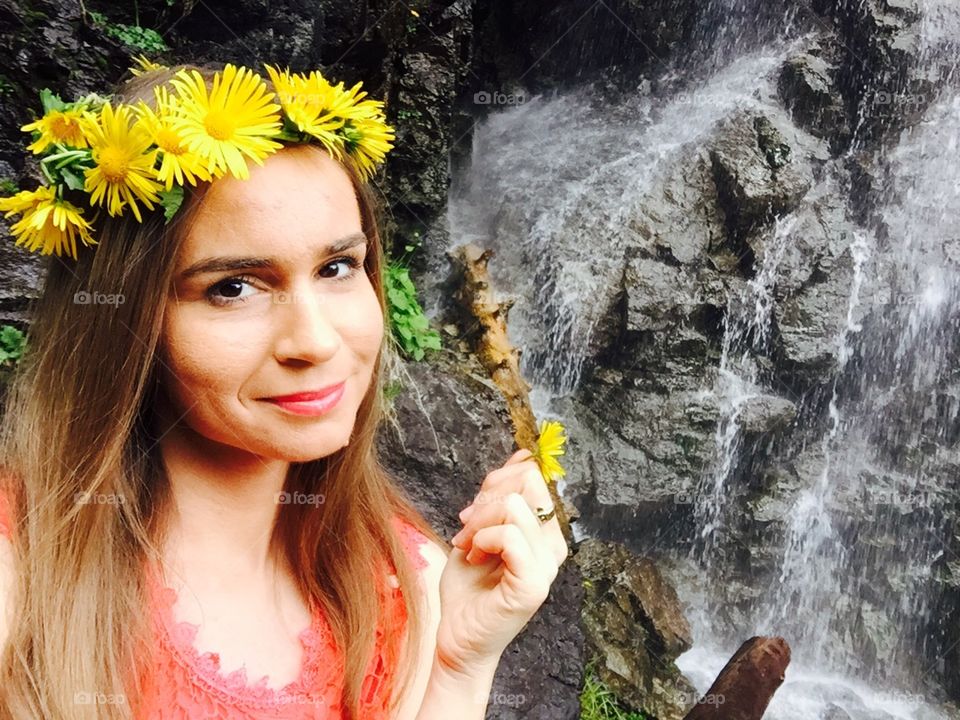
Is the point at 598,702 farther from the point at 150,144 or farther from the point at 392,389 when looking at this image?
the point at 150,144

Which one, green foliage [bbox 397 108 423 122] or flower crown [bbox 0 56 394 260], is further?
green foliage [bbox 397 108 423 122]

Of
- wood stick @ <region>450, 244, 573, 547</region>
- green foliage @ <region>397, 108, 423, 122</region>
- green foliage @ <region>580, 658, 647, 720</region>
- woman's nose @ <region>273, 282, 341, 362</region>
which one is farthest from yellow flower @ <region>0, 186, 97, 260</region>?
green foliage @ <region>397, 108, 423, 122</region>

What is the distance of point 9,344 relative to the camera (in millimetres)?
3322

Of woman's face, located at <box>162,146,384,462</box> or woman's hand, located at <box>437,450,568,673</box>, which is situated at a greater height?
woman's face, located at <box>162,146,384,462</box>

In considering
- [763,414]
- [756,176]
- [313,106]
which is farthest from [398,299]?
[756,176]

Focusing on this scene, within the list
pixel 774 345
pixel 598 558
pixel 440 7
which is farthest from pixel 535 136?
pixel 598 558

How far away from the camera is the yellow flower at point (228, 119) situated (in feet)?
3.23

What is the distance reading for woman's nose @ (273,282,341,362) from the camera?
102 cm

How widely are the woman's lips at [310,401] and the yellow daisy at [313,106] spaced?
0.38 metres

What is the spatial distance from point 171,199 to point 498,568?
742mm

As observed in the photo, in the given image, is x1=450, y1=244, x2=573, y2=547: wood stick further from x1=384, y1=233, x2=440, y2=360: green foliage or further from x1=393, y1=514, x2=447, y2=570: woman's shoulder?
x1=393, y1=514, x2=447, y2=570: woman's shoulder

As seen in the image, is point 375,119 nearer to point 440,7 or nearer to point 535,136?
point 440,7

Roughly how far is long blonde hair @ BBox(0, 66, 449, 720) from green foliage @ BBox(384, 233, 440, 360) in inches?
129

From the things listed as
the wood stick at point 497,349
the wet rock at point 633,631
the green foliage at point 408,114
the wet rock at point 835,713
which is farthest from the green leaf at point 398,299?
the wet rock at point 835,713
